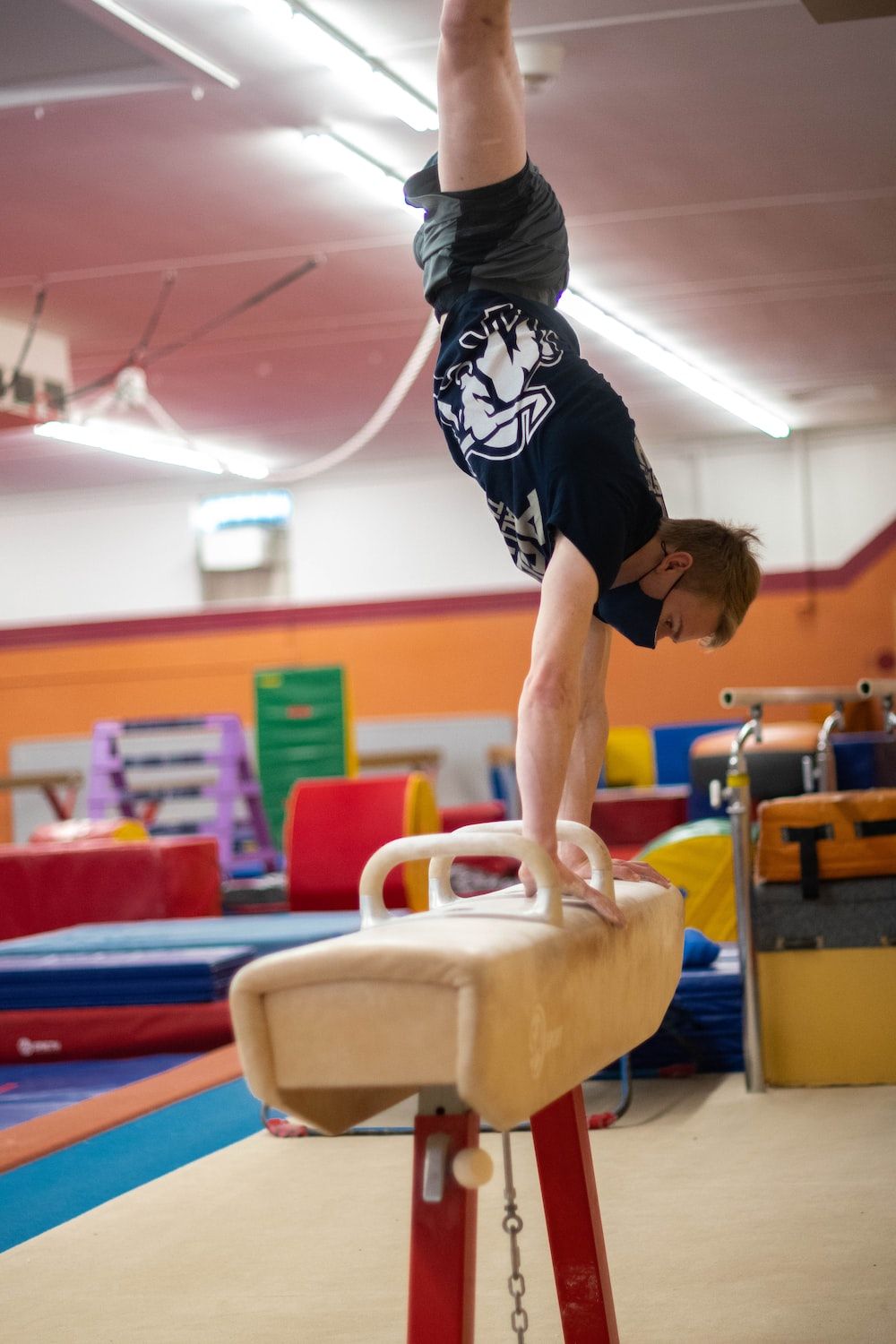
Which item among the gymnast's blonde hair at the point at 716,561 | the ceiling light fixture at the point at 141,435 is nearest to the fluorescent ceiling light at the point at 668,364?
the ceiling light fixture at the point at 141,435

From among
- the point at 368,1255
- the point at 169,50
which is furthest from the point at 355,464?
the point at 368,1255

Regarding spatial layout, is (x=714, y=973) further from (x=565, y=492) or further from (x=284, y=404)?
(x=284, y=404)

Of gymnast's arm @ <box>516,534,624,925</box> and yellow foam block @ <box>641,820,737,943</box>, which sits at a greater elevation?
gymnast's arm @ <box>516,534,624,925</box>

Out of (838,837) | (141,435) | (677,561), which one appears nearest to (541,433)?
(677,561)

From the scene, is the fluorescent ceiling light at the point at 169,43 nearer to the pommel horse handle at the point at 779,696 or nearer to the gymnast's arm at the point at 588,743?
the pommel horse handle at the point at 779,696

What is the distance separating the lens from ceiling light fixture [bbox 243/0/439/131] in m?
5.52

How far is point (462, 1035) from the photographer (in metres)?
1.63

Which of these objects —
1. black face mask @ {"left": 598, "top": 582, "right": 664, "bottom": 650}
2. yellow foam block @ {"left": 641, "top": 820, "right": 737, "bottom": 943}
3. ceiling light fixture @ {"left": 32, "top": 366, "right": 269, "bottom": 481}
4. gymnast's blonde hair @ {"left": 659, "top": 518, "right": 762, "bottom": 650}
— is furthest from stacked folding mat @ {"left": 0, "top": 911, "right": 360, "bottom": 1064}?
ceiling light fixture @ {"left": 32, "top": 366, "right": 269, "bottom": 481}

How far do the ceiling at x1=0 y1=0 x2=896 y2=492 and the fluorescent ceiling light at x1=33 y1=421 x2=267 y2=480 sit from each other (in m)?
0.53

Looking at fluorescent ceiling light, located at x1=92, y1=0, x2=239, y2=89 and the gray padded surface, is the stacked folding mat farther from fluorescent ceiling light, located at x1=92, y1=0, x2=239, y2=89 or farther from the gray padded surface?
fluorescent ceiling light, located at x1=92, y1=0, x2=239, y2=89

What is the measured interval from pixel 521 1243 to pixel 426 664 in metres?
13.1

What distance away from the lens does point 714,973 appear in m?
4.95

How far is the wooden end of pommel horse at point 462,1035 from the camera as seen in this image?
1.66 meters

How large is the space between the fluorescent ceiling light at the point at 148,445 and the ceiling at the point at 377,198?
534 millimetres
